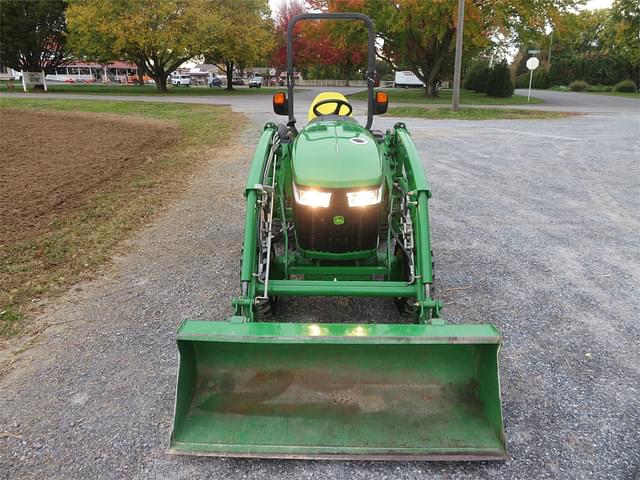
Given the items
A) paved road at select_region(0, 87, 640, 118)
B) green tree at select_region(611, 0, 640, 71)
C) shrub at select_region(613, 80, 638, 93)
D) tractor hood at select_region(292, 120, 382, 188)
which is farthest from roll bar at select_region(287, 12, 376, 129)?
green tree at select_region(611, 0, 640, 71)

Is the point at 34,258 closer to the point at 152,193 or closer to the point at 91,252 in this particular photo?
the point at 91,252

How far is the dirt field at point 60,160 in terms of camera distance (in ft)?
19.7

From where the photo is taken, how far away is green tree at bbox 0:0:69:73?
33.9 metres

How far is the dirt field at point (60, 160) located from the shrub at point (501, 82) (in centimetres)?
2360

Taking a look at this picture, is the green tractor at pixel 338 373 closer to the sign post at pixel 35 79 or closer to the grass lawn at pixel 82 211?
the grass lawn at pixel 82 211

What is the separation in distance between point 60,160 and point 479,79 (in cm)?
3368

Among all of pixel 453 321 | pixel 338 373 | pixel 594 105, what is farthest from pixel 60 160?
pixel 594 105

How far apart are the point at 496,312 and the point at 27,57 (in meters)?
41.7

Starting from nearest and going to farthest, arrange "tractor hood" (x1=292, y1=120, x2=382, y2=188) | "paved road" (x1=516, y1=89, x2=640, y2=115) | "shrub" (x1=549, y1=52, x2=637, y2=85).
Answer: "tractor hood" (x1=292, y1=120, x2=382, y2=188) < "paved road" (x1=516, y1=89, x2=640, y2=115) < "shrub" (x1=549, y1=52, x2=637, y2=85)

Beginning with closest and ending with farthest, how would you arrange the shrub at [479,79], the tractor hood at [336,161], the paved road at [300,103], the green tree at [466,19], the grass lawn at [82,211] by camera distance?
the tractor hood at [336,161], the grass lawn at [82,211], the paved road at [300,103], the green tree at [466,19], the shrub at [479,79]

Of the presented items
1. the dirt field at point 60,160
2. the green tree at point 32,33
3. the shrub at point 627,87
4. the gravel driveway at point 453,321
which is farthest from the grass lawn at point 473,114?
the shrub at point 627,87

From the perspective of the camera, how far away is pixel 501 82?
31750mm

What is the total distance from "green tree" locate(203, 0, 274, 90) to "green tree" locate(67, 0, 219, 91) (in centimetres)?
104

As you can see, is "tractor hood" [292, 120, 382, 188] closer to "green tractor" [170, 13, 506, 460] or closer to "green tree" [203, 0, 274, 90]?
"green tractor" [170, 13, 506, 460]
